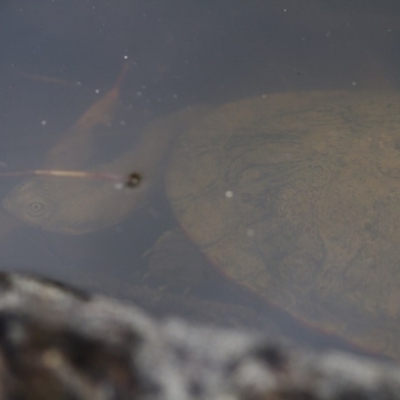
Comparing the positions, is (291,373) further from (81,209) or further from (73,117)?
(73,117)

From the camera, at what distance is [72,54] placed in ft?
15.8

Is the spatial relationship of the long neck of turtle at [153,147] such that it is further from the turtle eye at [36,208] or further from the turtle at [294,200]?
the turtle eye at [36,208]

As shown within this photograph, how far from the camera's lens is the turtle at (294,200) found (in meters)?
2.55

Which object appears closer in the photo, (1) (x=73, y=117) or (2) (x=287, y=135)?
(2) (x=287, y=135)

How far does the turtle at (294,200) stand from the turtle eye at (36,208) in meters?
0.03

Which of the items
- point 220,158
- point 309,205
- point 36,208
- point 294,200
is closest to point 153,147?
point 220,158

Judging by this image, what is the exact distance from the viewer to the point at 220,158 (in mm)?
3303

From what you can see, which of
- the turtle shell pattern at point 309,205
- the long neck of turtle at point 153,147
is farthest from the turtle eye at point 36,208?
the turtle shell pattern at point 309,205

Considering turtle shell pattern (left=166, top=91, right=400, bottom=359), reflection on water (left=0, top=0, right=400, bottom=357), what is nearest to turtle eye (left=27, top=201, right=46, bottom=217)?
reflection on water (left=0, top=0, right=400, bottom=357)

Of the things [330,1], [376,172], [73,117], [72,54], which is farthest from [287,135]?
[72,54]

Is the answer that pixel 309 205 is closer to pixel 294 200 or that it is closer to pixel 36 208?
pixel 294 200

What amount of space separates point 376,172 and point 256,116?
1.18 metres

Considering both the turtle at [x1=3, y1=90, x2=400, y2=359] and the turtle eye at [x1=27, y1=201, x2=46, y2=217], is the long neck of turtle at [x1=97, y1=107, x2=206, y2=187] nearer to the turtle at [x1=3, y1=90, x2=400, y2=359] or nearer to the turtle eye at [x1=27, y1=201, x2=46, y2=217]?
the turtle at [x1=3, y1=90, x2=400, y2=359]

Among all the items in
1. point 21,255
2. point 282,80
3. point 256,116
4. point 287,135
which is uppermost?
point 282,80
